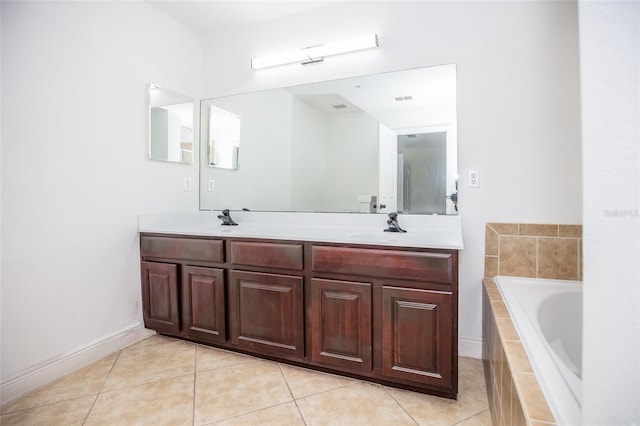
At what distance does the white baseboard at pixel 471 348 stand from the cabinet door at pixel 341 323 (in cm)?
76

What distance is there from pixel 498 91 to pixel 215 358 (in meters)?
2.32

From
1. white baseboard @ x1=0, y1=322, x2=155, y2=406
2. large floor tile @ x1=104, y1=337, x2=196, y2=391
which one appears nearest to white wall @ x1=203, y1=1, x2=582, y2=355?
large floor tile @ x1=104, y1=337, x2=196, y2=391

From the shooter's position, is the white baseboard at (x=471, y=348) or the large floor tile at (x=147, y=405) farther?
the white baseboard at (x=471, y=348)

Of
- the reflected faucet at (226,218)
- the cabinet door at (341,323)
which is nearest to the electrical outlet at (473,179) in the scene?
the cabinet door at (341,323)

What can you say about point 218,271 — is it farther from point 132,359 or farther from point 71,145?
point 71,145

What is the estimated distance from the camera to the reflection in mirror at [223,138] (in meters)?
2.57

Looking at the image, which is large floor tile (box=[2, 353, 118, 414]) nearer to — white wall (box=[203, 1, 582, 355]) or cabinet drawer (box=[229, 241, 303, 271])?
cabinet drawer (box=[229, 241, 303, 271])

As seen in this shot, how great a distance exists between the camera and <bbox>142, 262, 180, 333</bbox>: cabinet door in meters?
2.04

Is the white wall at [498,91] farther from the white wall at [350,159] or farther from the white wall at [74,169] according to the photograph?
the white wall at [74,169]

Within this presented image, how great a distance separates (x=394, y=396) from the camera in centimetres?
152

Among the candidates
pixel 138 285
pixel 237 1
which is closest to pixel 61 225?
pixel 138 285

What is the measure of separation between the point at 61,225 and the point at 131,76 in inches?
41.6

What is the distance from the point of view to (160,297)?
2102 mm

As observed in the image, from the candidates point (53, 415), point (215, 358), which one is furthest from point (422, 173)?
point (53, 415)
